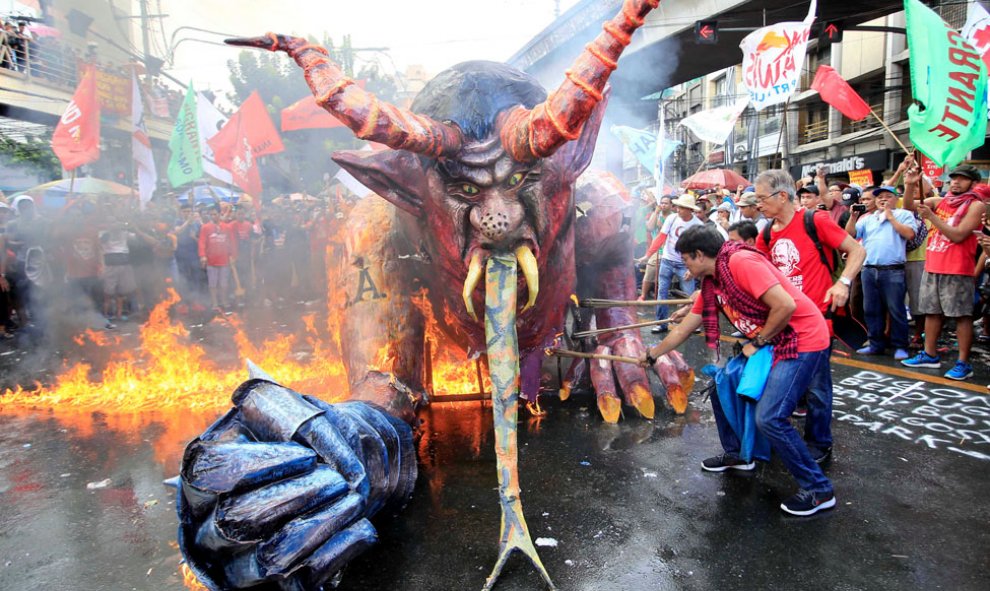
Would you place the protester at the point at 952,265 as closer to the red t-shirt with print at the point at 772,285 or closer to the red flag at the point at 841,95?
the red flag at the point at 841,95

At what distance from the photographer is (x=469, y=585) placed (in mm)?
2455

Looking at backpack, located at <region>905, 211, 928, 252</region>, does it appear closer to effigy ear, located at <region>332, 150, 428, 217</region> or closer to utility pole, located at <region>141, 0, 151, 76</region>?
effigy ear, located at <region>332, 150, 428, 217</region>

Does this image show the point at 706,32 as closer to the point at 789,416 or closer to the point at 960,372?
the point at 960,372

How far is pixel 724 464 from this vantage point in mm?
3494

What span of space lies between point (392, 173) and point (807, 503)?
2.61 metres

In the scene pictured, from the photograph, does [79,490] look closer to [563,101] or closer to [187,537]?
[187,537]

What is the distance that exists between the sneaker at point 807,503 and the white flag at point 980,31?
6128 millimetres

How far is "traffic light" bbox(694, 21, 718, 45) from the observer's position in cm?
1290

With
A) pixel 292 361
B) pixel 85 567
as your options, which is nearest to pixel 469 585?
pixel 85 567

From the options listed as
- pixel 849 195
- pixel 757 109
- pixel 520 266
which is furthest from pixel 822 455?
pixel 757 109

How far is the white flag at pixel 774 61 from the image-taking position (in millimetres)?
8914

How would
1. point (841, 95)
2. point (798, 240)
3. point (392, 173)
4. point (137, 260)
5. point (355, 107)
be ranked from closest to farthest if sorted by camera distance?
point (355, 107) → point (392, 173) → point (798, 240) → point (841, 95) → point (137, 260)

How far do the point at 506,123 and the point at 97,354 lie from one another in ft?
24.0

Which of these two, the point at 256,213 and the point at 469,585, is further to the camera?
the point at 256,213
